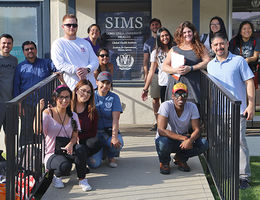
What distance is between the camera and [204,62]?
529cm

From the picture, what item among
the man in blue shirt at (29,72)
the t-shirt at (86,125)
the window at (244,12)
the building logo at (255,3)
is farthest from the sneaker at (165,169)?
the building logo at (255,3)

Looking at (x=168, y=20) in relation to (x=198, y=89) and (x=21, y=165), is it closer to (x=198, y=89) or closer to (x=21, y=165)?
(x=198, y=89)

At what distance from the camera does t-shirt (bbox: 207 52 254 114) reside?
4.55m

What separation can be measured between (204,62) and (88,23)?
3.17 m

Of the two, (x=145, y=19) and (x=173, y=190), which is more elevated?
(x=145, y=19)

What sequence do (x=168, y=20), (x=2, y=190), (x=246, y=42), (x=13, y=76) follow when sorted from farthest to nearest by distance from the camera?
1. (x=168, y=20)
2. (x=246, y=42)
3. (x=13, y=76)
4. (x=2, y=190)

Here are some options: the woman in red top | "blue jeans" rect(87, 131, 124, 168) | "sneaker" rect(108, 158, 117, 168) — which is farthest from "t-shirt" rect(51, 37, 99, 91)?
"sneaker" rect(108, 158, 117, 168)

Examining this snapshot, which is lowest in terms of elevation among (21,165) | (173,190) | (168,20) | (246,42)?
(173,190)

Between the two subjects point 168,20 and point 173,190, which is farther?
point 168,20

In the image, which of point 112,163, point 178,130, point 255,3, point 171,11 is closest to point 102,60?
point 112,163

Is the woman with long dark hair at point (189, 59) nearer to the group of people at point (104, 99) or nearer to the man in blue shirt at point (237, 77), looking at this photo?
the group of people at point (104, 99)

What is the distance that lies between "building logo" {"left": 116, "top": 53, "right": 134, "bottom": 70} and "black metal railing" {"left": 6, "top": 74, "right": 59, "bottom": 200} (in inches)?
126

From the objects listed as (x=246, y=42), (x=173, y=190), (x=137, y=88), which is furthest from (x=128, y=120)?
(x=173, y=190)

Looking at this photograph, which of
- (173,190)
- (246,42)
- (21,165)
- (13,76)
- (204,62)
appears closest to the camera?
(21,165)
